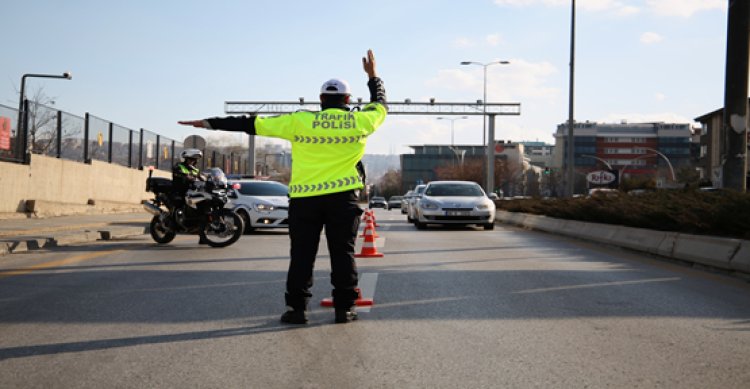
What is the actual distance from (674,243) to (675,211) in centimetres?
91

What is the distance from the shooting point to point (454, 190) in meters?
24.0

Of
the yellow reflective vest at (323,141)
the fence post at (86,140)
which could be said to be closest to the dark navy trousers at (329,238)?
the yellow reflective vest at (323,141)

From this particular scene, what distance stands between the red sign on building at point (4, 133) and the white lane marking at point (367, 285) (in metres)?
14.5

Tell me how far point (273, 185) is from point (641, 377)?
16.7 meters

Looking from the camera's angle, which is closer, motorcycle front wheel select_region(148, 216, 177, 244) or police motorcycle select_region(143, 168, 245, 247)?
police motorcycle select_region(143, 168, 245, 247)

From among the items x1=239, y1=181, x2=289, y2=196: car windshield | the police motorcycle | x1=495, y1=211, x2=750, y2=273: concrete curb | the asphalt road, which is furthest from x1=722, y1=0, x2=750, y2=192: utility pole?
x1=239, y1=181, x2=289, y2=196: car windshield

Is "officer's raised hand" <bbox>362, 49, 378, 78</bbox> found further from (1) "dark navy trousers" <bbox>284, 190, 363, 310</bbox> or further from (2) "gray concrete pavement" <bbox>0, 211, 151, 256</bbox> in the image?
(2) "gray concrete pavement" <bbox>0, 211, 151, 256</bbox>

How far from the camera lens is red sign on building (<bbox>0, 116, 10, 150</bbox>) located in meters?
20.8

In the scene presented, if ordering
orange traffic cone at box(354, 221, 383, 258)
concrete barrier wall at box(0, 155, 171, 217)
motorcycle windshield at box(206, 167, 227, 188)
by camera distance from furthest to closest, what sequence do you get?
1. concrete barrier wall at box(0, 155, 171, 217)
2. motorcycle windshield at box(206, 167, 227, 188)
3. orange traffic cone at box(354, 221, 383, 258)

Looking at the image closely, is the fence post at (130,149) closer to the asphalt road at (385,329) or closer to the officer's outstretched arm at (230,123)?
the asphalt road at (385,329)

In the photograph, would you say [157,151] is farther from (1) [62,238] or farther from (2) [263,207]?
(1) [62,238]

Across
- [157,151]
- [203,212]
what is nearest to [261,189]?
[203,212]

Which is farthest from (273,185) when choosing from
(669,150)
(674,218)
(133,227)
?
(669,150)

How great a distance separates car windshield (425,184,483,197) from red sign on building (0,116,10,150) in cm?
1131
